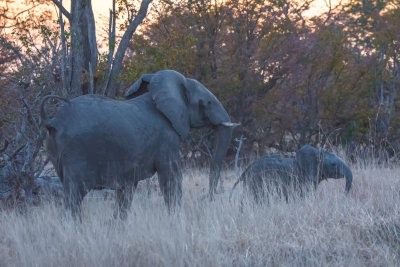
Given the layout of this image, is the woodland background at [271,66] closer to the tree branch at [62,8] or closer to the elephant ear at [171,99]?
the tree branch at [62,8]

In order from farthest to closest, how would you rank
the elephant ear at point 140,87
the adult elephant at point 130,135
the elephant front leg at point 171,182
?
1. the elephant ear at point 140,87
2. the elephant front leg at point 171,182
3. the adult elephant at point 130,135

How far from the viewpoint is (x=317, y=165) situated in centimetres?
742

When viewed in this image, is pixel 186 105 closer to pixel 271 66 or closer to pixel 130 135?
pixel 130 135

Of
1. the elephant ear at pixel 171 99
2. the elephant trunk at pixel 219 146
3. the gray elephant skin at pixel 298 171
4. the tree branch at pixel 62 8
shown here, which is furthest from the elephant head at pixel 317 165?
the tree branch at pixel 62 8

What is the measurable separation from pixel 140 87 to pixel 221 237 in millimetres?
2430

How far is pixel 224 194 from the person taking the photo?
25.7 feet

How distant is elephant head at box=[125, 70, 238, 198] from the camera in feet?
21.5

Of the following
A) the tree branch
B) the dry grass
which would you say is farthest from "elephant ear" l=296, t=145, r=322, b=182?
the tree branch

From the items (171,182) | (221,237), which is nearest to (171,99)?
(171,182)

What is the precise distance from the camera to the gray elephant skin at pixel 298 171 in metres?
7.30

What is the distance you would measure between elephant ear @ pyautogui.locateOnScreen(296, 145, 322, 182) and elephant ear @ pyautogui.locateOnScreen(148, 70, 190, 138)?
1.56 m

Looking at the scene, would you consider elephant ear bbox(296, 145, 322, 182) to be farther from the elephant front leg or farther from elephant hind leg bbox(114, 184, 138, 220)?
elephant hind leg bbox(114, 184, 138, 220)

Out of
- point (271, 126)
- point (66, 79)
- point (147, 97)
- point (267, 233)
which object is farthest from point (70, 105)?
point (271, 126)

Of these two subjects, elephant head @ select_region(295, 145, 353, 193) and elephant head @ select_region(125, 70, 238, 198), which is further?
elephant head @ select_region(295, 145, 353, 193)
